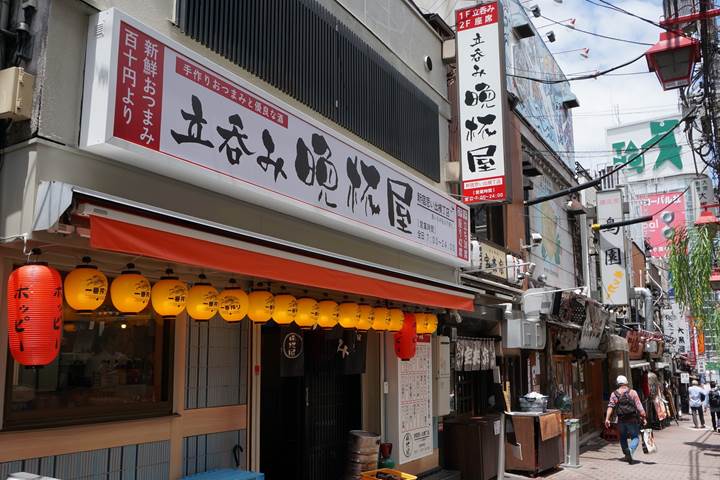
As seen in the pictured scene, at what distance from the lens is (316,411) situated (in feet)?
34.4

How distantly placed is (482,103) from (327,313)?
6.11 m

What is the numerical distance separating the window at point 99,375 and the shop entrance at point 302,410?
2449 millimetres

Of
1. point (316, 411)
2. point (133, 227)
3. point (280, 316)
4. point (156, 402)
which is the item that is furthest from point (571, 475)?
point (133, 227)

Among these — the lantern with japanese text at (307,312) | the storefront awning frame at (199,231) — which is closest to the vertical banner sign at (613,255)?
the storefront awning frame at (199,231)

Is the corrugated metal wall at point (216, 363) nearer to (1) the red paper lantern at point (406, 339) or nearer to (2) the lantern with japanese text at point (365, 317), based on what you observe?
(2) the lantern with japanese text at point (365, 317)

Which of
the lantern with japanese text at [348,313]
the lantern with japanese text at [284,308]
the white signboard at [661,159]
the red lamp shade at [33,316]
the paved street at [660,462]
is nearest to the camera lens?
the red lamp shade at [33,316]

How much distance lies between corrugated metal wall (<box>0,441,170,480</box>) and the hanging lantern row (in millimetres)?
1538

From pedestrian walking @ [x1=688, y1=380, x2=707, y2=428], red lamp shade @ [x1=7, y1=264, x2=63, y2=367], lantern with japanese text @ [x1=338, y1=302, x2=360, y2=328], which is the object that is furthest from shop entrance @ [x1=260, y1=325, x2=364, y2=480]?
pedestrian walking @ [x1=688, y1=380, x2=707, y2=428]

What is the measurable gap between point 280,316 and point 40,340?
353 centimetres

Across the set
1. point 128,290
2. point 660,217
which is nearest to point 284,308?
point 128,290

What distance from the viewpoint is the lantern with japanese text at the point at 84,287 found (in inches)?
212

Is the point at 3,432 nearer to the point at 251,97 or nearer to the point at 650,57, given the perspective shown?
the point at 251,97

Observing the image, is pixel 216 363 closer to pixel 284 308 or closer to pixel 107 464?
pixel 284 308

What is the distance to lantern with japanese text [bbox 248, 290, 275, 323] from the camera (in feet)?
24.5
